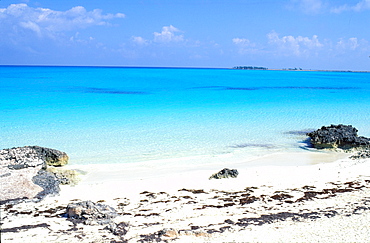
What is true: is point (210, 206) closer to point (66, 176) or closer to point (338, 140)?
point (66, 176)

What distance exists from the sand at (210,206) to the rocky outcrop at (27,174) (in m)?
0.40

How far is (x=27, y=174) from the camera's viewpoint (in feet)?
32.4

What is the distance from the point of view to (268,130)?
19.4 meters

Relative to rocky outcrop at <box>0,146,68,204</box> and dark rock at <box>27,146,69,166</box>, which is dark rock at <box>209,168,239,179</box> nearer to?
rocky outcrop at <box>0,146,68,204</box>

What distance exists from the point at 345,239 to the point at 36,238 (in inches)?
198

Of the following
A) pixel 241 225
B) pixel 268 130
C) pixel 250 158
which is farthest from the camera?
pixel 268 130

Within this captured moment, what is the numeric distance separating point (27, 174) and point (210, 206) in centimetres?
525

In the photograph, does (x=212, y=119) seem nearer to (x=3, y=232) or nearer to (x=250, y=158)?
(x=250, y=158)

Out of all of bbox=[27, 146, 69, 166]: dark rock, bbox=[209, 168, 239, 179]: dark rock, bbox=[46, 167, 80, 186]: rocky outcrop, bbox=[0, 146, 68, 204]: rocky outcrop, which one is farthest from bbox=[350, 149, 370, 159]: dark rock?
bbox=[27, 146, 69, 166]: dark rock

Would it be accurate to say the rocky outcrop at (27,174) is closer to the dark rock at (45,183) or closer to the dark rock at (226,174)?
the dark rock at (45,183)

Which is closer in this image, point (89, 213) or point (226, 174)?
point (89, 213)

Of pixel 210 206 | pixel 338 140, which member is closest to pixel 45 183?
pixel 210 206

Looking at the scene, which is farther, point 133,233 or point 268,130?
point 268,130

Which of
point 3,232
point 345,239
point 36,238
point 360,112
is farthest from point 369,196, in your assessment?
point 360,112
